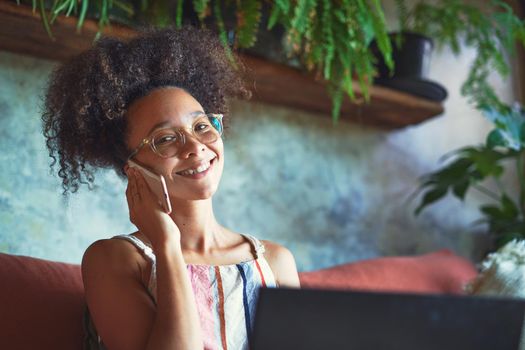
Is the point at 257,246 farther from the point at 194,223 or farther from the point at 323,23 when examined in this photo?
the point at 323,23

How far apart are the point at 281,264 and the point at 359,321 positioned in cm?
69

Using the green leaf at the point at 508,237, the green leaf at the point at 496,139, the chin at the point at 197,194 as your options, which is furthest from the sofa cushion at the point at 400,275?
the chin at the point at 197,194

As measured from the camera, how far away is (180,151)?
131 cm

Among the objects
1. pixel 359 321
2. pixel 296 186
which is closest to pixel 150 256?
pixel 359 321

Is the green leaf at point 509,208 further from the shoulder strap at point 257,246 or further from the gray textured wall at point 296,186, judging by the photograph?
the shoulder strap at point 257,246

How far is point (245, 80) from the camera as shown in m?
1.79

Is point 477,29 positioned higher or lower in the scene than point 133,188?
higher

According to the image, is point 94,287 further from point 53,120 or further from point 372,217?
point 372,217

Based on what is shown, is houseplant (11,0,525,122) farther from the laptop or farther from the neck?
the laptop

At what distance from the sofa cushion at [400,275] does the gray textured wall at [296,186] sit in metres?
0.32

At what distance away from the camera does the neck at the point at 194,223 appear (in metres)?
1.38

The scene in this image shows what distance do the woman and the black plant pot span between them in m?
0.90

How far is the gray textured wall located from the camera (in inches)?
67.6

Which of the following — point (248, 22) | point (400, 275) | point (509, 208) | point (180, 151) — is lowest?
point (400, 275)
